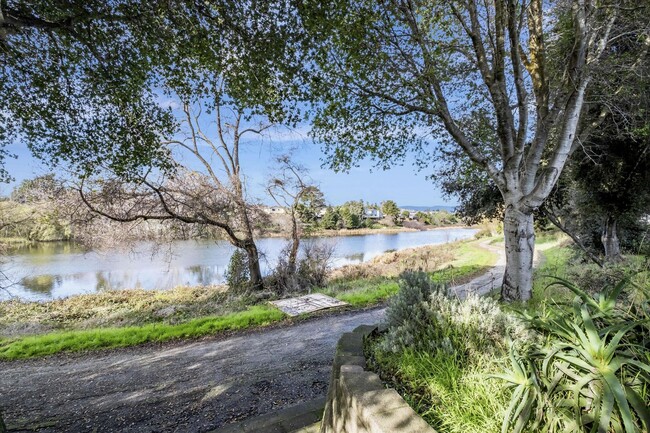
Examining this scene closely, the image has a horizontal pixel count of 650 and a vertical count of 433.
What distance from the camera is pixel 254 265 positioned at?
12.8 metres

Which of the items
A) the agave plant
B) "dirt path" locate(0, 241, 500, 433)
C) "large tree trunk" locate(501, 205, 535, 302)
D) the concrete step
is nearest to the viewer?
the agave plant

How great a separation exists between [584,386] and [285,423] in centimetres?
238

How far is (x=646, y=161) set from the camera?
7.97 m

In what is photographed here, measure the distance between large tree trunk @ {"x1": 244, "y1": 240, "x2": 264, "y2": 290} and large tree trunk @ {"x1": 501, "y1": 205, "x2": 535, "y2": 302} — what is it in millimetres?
9423

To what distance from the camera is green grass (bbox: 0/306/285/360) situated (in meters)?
6.48

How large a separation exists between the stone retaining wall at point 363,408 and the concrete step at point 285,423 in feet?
0.82

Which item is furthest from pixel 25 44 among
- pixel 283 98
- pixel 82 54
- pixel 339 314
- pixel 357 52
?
pixel 339 314

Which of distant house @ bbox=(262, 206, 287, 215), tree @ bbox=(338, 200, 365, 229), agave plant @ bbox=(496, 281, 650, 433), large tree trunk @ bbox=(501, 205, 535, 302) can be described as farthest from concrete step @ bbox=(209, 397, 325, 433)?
tree @ bbox=(338, 200, 365, 229)

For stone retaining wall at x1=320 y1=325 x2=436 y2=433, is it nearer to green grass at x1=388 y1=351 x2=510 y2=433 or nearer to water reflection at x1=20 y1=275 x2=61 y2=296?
green grass at x1=388 y1=351 x2=510 y2=433

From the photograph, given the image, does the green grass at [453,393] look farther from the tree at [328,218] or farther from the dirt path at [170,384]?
the tree at [328,218]

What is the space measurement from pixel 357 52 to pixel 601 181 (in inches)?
329

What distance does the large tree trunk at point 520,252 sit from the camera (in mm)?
5188

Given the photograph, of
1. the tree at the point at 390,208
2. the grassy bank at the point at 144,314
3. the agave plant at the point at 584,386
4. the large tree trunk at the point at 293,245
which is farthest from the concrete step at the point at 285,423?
the tree at the point at 390,208

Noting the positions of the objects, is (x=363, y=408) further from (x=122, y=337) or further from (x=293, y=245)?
(x=293, y=245)
